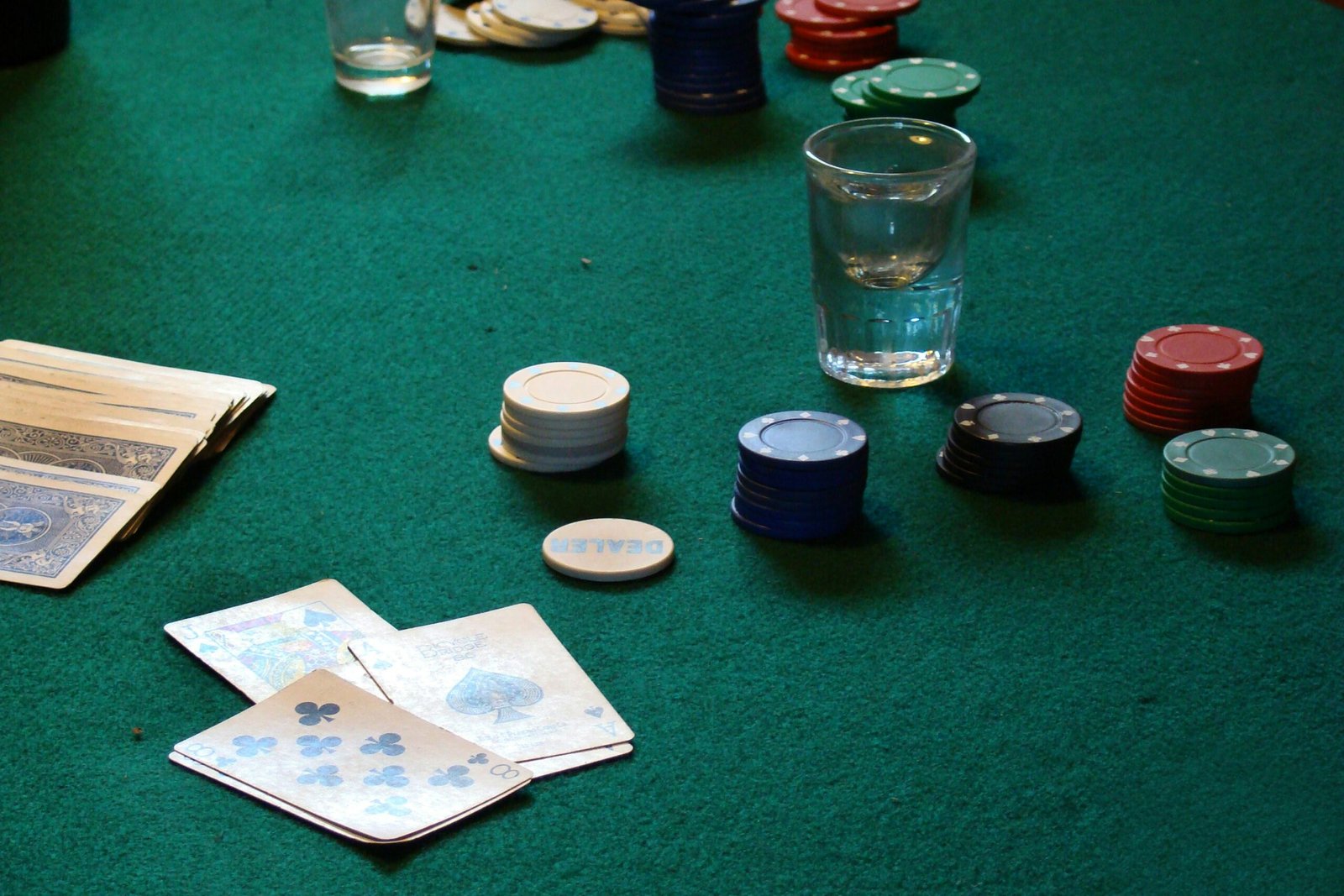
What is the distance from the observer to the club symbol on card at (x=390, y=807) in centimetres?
169

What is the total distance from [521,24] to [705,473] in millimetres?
2051

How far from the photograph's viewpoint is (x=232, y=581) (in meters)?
2.12

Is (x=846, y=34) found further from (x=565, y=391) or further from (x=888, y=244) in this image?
(x=565, y=391)

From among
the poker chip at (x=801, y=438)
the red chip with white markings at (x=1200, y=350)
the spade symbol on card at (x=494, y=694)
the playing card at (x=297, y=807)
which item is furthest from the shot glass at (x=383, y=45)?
the playing card at (x=297, y=807)

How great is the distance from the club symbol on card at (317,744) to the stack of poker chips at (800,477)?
70 cm

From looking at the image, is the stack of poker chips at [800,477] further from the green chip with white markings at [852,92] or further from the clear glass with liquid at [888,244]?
the green chip with white markings at [852,92]

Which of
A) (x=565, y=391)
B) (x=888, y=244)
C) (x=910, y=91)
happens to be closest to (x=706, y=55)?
(x=910, y=91)

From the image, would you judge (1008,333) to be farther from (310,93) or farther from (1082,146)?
(310,93)

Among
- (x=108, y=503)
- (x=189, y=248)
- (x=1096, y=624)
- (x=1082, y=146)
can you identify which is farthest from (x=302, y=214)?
(x=1096, y=624)

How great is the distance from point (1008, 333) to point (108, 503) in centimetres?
154

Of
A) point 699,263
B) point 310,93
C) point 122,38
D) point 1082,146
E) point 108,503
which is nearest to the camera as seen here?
point 108,503

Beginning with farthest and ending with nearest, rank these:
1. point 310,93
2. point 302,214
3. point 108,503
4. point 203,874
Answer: point 310,93, point 302,214, point 108,503, point 203,874

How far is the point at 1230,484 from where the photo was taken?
2.13 metres

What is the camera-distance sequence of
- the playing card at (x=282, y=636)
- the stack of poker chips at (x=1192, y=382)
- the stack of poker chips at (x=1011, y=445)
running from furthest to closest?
1. the stack of poker chips at (x=1192, y=382)
2. the stack of poker chips at (x=1011, y=445)
3. the playing card at (x=282, y=636)
